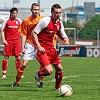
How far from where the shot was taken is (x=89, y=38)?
3656 cm

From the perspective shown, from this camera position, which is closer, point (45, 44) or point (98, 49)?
point (45, 44)

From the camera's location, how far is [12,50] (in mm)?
15094

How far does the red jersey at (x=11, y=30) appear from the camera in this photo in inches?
579

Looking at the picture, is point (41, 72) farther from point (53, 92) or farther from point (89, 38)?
point (89, 38)

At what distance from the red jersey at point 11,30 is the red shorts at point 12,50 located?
0.13 metres

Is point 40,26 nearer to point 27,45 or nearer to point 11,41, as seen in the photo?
point 27,45

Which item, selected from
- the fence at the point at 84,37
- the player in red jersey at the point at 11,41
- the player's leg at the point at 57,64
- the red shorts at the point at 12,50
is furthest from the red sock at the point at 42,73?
the fence at the point at 84,37

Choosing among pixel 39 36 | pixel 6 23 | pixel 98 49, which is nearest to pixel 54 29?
pixel 39 36

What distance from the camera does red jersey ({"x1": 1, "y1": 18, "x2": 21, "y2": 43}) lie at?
14703 mm

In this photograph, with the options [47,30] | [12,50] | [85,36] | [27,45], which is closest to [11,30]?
[12,50]

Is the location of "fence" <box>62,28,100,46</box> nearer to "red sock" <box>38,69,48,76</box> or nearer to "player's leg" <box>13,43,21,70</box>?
"player's leg" <box>13,43,21,70</box>

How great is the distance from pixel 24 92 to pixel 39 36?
1241 millimetres

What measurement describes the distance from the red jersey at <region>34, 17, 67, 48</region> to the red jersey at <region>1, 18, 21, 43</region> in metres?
4.34

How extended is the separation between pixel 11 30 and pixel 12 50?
0.62m
